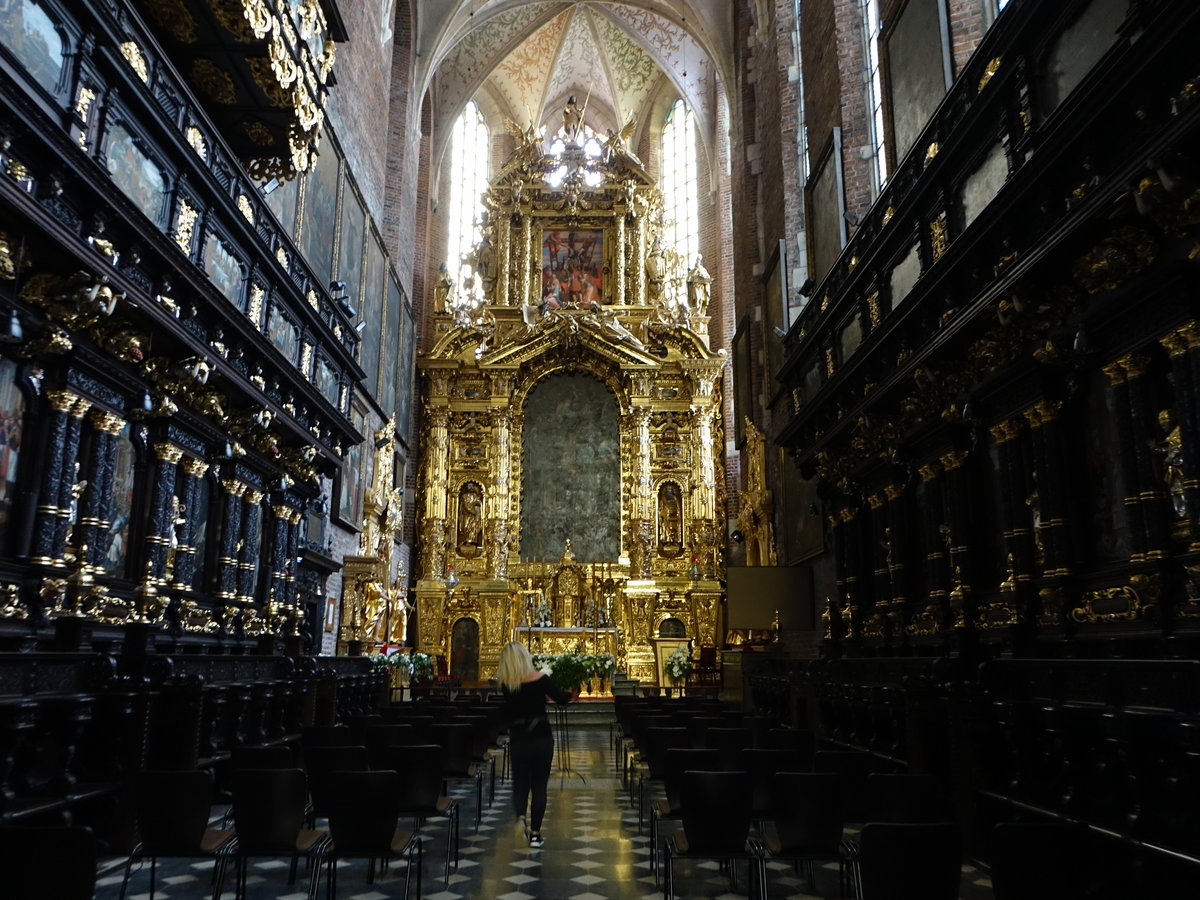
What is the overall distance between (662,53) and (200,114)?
24.1m

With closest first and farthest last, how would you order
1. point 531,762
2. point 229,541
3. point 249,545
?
point 531,762 → point 229,541 → point 249,545

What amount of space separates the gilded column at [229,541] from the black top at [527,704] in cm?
564

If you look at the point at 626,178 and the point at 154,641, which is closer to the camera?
the point at 154,641

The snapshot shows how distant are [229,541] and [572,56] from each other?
89.7 feet

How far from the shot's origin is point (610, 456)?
27.1m

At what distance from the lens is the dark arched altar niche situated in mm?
26469

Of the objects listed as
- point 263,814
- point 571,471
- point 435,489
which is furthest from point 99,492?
point 571,471

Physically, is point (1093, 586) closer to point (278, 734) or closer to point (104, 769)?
point (104, 769)

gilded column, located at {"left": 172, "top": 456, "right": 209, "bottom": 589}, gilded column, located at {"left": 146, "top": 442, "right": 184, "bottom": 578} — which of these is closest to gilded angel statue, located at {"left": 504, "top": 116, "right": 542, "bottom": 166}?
gilded column, located at {"left": 172, "top": 456, "right": 209, "bottom": 589}

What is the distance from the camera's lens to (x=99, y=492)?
8133mm

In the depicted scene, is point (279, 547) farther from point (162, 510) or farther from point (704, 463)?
point (704, 463)

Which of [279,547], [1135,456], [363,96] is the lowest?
[1135,456]

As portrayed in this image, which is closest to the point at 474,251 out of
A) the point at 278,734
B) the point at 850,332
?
the point at 850,332

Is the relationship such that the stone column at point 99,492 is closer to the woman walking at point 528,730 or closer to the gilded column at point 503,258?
the woman walking at point 528,730
